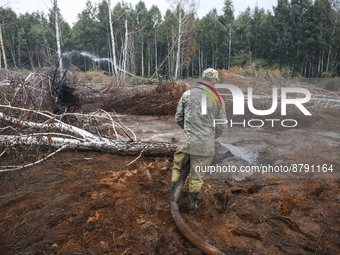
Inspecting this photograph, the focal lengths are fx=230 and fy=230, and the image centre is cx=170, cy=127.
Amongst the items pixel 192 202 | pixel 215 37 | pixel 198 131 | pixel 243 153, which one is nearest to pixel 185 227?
pixel 192 202

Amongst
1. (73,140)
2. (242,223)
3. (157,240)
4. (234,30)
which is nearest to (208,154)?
(242,223)

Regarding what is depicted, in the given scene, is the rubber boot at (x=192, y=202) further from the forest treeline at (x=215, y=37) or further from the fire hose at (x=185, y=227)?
the forest treeline at (x=215, y=37)

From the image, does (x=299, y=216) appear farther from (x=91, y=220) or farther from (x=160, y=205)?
(x=91, y=220)

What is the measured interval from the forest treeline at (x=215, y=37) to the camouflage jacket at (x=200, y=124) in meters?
12.4

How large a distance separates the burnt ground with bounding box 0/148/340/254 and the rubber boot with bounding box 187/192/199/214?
0.09 metres

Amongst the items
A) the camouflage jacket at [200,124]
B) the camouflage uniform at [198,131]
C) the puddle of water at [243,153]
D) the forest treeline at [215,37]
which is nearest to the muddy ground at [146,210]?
the puddle of water at [243,153]

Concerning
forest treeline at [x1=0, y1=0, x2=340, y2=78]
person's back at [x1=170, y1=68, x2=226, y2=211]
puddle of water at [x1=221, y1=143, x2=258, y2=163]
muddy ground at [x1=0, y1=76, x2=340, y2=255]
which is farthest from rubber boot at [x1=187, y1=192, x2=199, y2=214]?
forest treeline at [x1=0, y1=0, x2=340, y2=78]

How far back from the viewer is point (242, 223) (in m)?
2.69

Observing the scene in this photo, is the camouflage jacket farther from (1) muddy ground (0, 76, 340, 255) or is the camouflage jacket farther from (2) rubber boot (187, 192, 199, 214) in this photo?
(1) muddy ground (0, 76, 340, 255)

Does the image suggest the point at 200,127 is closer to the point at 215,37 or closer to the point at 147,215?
the point at 147,215

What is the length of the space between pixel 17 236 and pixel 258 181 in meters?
3.55

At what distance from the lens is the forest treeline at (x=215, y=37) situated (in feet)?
68.1

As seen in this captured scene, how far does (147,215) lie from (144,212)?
0.25 ft

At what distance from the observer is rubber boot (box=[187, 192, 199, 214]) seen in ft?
9.58
